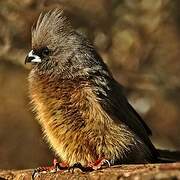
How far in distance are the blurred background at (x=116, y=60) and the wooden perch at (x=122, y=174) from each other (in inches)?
118

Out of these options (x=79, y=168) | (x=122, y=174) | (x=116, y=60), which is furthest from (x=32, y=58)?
(x=116, y=60)

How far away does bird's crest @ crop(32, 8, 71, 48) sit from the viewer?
5.94 meters

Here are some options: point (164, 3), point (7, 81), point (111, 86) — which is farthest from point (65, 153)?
point (164, 3)

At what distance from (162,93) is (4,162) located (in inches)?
74.0

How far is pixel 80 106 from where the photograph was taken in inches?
215

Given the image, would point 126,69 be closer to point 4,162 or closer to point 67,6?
point 67,6

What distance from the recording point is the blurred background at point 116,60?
26.7 ft

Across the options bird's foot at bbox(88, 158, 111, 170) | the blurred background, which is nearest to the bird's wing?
bird's foot at bbox(88, 158, 111, 170)

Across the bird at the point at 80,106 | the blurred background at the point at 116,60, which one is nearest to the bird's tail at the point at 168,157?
the bird at the point at 80,106

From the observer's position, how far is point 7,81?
8.31 metres

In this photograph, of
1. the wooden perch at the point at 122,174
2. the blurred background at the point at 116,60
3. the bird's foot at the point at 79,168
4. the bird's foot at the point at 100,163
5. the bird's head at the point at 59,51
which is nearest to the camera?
the wooden perch at the point at 122,174

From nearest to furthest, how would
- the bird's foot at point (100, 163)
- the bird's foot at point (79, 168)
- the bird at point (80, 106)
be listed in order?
1. the bird's foot at point (79, 168)
2. the bird's foot at point (100, 163)
3. the bird at point (80, 106)

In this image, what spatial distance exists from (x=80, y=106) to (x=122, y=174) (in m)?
1.02

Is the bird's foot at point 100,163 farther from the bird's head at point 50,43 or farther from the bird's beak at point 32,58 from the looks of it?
the bird's beak at point 32,58
